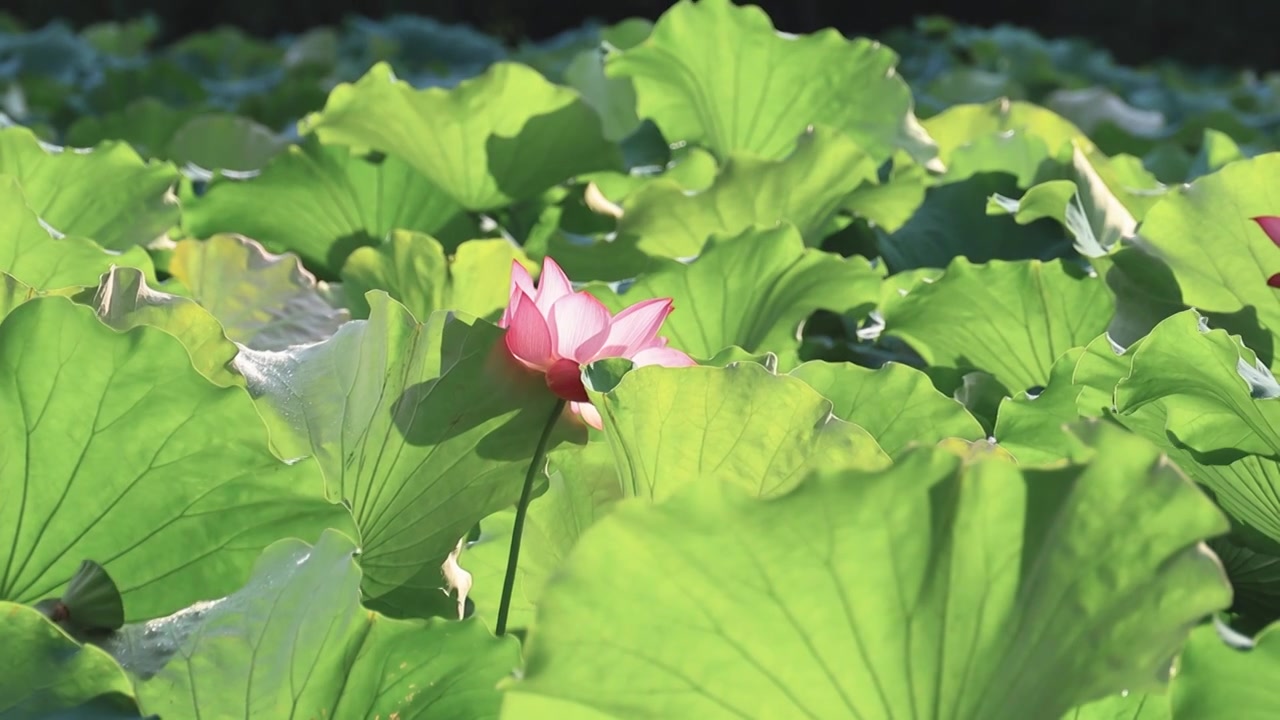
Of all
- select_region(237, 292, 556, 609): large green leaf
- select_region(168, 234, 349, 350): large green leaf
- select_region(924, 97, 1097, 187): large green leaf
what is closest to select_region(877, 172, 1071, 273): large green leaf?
select_region(924, 97, 1097, 187): large green leaf

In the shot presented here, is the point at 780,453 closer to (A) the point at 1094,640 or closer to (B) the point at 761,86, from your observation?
(A) the point at 1094,640

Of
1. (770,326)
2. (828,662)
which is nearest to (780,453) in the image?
(828,662)

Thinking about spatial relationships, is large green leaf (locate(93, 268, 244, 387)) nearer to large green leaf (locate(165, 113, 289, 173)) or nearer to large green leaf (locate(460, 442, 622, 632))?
large green leaf (locate(460, 442, 622, 632))

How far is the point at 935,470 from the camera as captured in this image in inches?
22.8

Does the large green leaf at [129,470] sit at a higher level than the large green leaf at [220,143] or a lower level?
higher

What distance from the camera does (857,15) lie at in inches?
481

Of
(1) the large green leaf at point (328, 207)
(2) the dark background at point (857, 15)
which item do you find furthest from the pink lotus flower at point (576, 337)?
(2) the dark background at point (857, 15)

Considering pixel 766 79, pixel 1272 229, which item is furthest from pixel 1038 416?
pixel 766 79

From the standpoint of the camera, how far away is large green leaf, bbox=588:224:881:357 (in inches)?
46.0

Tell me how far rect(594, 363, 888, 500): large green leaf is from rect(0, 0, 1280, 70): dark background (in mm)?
10021

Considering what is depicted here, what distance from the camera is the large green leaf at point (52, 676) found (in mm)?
639

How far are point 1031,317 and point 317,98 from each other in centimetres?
200

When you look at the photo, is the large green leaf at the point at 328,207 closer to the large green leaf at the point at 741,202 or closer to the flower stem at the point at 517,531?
the large green leaf at the point at 741,202

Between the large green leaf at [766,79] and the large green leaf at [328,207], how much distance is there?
0.85 ft
